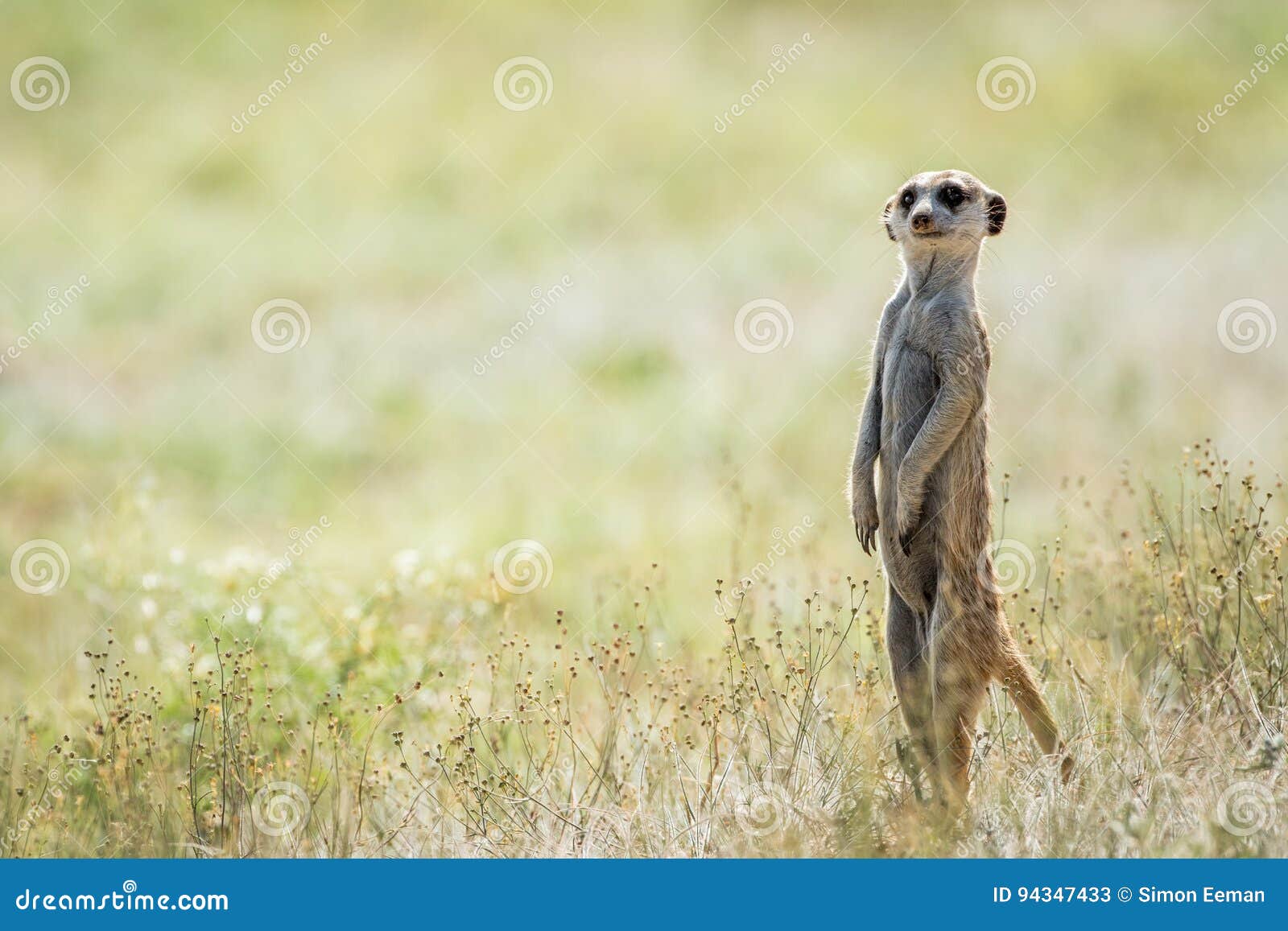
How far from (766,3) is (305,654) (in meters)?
28.5

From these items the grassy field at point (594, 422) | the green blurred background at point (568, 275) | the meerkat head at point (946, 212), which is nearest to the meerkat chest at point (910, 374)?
the meerkat head at point (946, 212)

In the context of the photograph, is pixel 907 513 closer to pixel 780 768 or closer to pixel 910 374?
pixel 910 374

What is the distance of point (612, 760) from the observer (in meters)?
5.61

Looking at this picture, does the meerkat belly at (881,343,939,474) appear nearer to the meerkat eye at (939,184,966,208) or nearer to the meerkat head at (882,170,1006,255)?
the meerkat head at (882,170,1006,255)

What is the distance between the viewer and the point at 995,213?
189 inches

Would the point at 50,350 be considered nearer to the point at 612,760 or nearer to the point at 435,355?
the point at 435,355

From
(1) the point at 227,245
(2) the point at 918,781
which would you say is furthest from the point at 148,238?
(2) the point at 918,781

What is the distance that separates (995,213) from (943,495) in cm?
111

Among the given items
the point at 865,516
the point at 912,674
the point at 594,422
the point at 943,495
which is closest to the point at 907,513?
the point at 943,495

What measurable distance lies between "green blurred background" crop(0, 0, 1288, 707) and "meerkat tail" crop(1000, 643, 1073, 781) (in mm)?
1691

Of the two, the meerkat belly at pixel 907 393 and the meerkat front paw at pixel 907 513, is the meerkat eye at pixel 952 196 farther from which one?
the meerkat front paw at pixel 907 513

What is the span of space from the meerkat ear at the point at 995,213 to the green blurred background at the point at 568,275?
2.01 m

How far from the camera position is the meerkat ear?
477 cm

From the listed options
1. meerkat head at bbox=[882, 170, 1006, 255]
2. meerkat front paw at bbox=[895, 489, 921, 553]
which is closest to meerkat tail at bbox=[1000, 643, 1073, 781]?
meerkat front paw at bbox=[895, 489, 921, 553]
